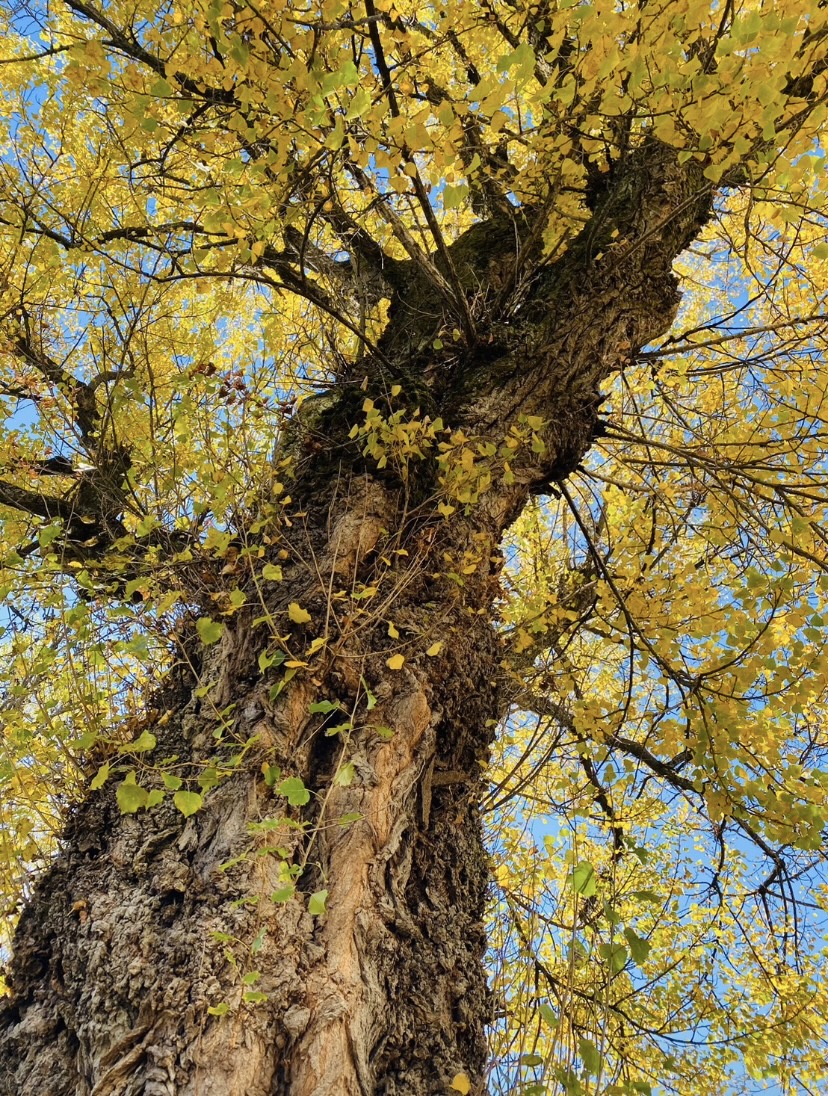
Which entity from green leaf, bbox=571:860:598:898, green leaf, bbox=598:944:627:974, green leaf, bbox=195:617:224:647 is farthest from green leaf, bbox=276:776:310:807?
green leaf, bbox=598:944:627:974

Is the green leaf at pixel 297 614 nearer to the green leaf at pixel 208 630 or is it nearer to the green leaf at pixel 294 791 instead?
the green leaf at pixel 208 630

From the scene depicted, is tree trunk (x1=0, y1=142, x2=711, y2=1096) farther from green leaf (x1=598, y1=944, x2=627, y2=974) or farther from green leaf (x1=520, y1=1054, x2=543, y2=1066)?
green leaf (x1=598, y1=944, x2=627, y2=974)

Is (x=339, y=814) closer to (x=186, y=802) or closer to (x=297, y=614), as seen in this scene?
(x=186, y=802)

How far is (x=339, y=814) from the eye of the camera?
1.81 m

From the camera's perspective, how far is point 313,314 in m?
3.96

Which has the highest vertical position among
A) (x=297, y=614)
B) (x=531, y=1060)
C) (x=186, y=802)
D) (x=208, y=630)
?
(x=297, y=614)

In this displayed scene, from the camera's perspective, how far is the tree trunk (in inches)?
57.9

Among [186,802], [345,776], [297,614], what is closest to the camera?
[186,802]

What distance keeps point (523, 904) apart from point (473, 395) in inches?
77.6

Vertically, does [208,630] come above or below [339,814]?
above

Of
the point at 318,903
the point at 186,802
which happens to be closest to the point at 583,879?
the point at 318,903

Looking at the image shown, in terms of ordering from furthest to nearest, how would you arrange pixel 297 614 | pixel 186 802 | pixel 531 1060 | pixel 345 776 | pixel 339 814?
pixel 297 614, pixel 339 814, pixel 345 776, pixel 186 802, pixel 531 1060

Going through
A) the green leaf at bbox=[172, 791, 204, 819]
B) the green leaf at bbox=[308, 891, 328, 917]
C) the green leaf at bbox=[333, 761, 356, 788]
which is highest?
the green leaf at bbox=[333, 761, 356, 788]

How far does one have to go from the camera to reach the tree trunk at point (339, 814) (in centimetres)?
147
